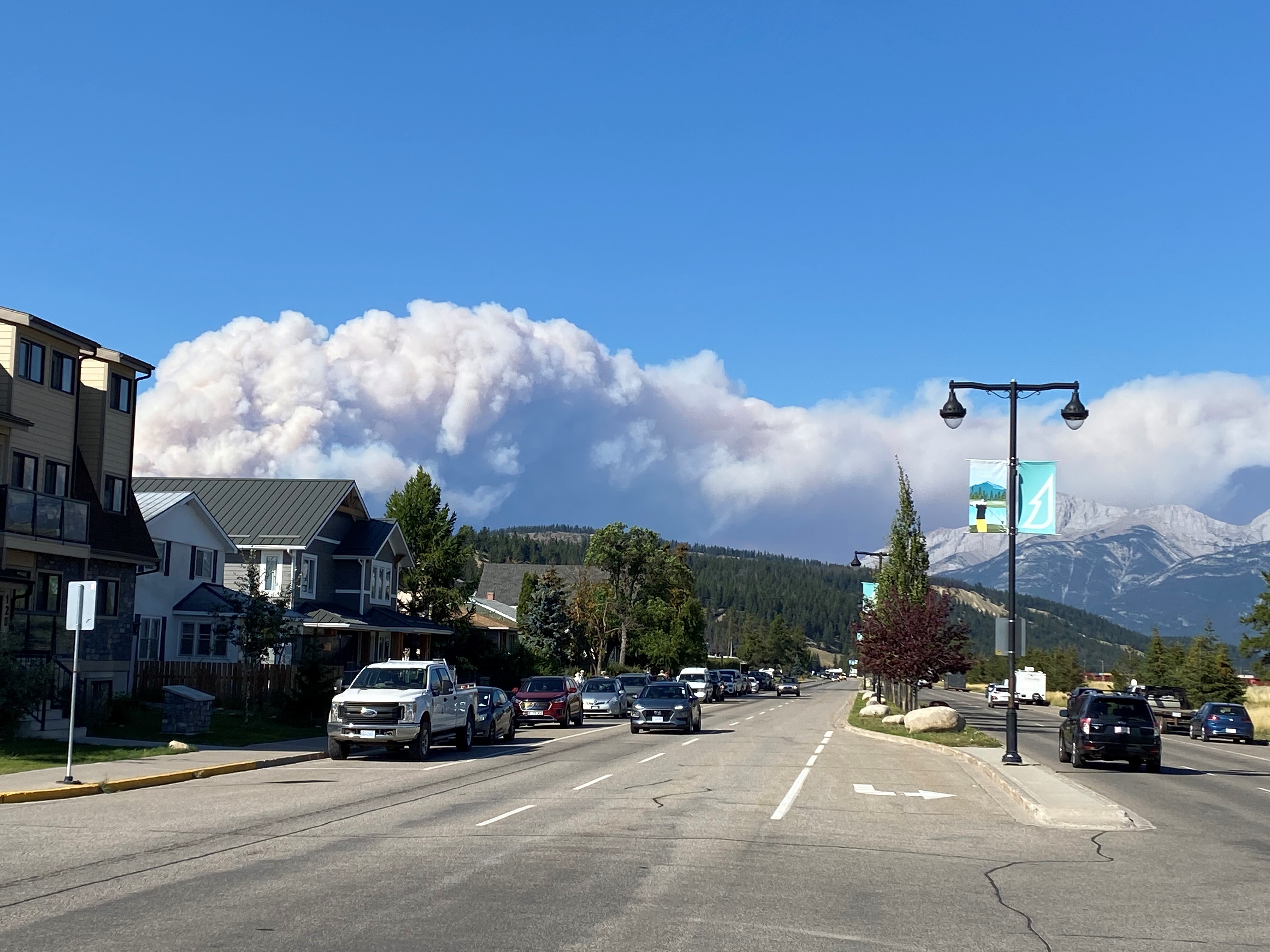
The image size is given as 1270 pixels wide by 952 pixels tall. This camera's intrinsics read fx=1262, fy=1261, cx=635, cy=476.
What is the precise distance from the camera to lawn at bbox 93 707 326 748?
90.1ft

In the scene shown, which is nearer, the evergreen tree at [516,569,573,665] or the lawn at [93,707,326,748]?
the lawn at [93,707,326,748]

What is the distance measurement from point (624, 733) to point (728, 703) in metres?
38.4

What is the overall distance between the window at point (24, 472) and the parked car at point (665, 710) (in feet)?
56.5

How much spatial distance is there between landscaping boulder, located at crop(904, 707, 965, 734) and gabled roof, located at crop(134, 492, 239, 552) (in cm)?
2690

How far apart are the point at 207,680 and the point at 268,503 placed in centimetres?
2032

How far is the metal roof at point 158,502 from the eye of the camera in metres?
45.5

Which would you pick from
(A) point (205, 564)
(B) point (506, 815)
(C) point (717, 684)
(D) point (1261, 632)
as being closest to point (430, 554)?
(A) point (205, 564)

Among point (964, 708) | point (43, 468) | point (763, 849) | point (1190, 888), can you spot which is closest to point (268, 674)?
point (43, 468)

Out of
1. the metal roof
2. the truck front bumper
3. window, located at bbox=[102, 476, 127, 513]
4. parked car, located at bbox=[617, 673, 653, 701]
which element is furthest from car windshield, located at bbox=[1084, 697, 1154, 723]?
the metal roof

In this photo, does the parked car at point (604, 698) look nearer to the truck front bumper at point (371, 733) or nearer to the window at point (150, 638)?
the window at point (150, 638)

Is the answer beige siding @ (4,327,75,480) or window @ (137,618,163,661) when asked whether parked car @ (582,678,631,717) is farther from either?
beige siding @ (4,327,75,480)

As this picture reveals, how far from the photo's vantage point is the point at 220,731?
29.8m

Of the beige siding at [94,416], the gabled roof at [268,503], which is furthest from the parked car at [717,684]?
the beige siding at [94,416]

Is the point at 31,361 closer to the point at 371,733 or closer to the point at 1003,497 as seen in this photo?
the point at 371,733
